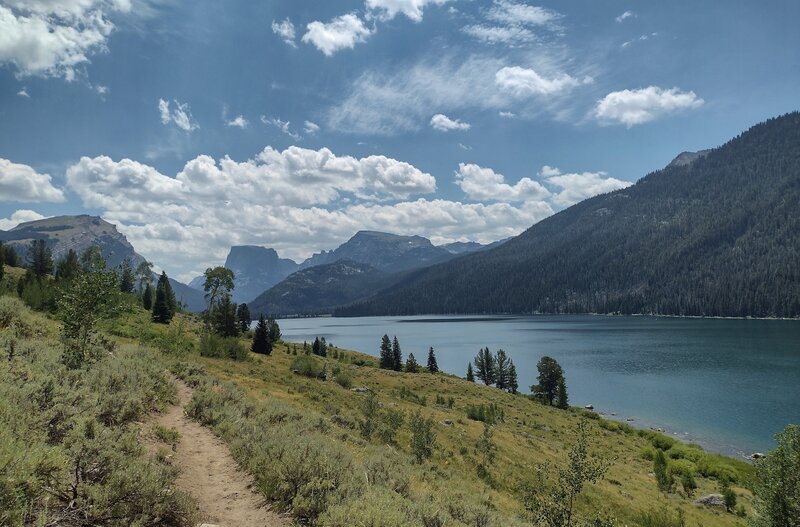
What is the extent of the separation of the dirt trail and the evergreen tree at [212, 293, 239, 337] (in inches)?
2440

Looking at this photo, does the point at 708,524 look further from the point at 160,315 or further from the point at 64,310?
the point at 160,315

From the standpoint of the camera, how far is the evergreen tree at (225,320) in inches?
2933

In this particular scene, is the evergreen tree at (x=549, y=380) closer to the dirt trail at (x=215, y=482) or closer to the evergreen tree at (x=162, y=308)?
the evergreen tree at (x=162, y=308)

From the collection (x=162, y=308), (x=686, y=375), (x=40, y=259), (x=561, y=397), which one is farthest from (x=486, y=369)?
(x=40, y=259)

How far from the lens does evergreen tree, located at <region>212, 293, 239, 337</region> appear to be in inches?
2933

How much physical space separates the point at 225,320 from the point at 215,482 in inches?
2707

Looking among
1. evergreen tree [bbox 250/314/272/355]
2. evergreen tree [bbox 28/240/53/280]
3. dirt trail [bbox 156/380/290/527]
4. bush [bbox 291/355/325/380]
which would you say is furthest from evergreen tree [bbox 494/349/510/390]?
evergreen tree [bbox 28/240/53/280]

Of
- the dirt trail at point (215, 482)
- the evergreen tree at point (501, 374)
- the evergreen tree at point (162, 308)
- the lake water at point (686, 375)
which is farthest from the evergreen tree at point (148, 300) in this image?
the dirt trail at point (215, 482)

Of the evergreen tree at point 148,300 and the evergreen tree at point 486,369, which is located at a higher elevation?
the evergreen tree at point 148,300

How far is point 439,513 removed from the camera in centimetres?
1090

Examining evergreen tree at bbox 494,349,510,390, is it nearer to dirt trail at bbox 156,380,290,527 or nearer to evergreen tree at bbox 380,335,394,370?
evergreen tree at bbox 380,335,394,370

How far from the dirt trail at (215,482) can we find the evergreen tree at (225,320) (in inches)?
2440

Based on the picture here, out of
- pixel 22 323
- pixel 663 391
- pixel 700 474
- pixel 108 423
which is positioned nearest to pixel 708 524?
pixel 700 474

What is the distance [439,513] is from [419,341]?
18115cm
